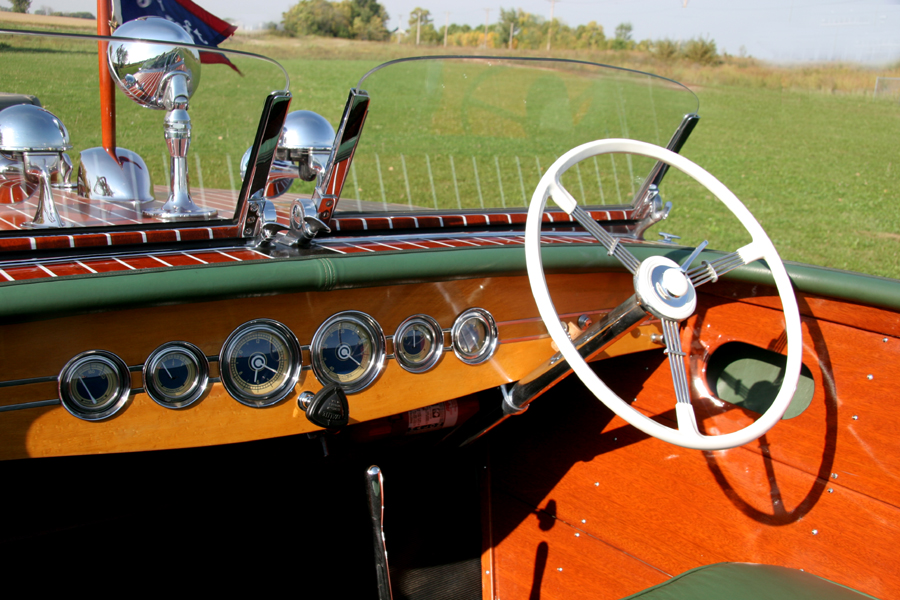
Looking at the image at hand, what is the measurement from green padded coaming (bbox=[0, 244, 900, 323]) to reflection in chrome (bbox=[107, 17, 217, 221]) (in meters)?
0.51

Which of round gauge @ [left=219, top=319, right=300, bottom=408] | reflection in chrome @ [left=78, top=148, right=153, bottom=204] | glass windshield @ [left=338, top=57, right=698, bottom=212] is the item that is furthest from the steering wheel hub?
reflection in chrome @ [left=78, top=148, right=153, bottom=204]

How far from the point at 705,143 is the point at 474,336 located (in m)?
13.6

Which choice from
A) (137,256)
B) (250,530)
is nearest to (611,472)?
(250,530)

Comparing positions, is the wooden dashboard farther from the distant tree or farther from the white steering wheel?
the distant tree

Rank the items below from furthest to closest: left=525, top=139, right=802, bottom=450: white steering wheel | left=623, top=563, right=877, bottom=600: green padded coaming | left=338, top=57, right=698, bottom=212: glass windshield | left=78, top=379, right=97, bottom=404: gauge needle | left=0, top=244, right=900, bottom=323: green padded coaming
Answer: left=338, top=57, right=698, bottom=212: glass windshield
left=623, top=563, right=877, bottom=600: green padded coaming
left=525, top=139, right=802, bottom=450: white steering wheel
left=78, top=379, right=97, bottom=404: gauge needle
left=0, top=244, right=900, bottom=323: green padded coaming

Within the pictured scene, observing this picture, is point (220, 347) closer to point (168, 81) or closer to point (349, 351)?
point (349, 351)

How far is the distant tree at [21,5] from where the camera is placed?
1976mm

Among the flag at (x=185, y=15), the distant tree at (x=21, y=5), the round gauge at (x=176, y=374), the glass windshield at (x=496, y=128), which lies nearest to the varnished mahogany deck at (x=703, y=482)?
the glass windshield at (x=496, y=128)

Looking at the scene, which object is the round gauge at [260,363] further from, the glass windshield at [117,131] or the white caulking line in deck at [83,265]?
the glass windshield at [117,131]

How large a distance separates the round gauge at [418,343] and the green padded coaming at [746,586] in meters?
0.80

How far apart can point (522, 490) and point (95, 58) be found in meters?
2.07

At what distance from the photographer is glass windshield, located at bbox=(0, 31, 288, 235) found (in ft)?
6.03

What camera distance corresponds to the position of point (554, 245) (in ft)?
6.72

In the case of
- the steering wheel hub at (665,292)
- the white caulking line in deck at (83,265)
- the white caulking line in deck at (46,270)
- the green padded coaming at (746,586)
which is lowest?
the green padded coaming at (746,586)
